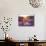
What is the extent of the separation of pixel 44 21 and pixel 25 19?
63 centimetres

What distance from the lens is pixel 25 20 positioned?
15.2ft

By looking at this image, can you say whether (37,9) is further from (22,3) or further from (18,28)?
(18,28)

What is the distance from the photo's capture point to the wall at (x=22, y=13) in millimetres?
4582

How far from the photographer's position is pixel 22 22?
4.62 m

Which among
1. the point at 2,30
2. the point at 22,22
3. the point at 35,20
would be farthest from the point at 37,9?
the point at 2,30

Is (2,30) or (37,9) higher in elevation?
(37,9)

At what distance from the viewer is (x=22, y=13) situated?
15.2 ft

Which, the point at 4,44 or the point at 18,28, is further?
the point at 18,28

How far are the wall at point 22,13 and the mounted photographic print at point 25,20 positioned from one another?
12 cm

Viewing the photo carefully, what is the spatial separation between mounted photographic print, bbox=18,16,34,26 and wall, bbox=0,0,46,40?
0.12 meters

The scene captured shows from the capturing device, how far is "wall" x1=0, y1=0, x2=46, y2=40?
4582 mm

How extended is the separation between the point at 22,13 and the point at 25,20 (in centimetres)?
25

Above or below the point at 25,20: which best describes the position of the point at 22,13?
above

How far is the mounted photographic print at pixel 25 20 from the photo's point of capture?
4609 millimetres
